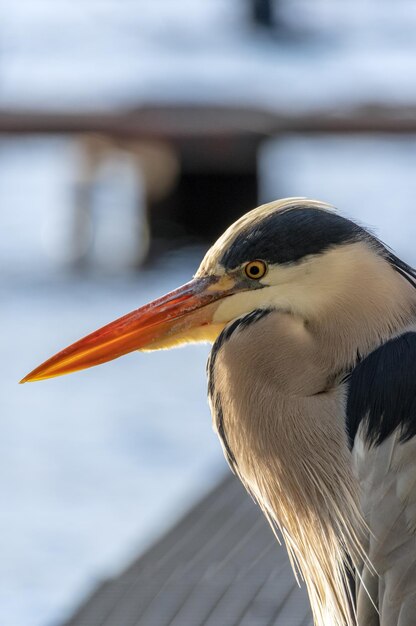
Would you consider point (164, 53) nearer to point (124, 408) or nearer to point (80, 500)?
point (124, 408)

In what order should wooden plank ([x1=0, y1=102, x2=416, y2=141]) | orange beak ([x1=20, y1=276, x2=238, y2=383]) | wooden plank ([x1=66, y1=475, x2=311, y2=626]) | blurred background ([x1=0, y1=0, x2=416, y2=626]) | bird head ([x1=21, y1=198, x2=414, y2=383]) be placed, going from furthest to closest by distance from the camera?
wooden plank ([x1=0, y1=102, x2=416, y2=141]) → blurred background ([x1=0, y1=0, x2=416, y2=626]) → wooden plank ([x1=66, y1=475, x2=311, y2=626]) → orange beak ([x1=20, y1=276, x2=238, y2=383]) → bird head ([x1=21, y1=198, x2=414, y2=383])

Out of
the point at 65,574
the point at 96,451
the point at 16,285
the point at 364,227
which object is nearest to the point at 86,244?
the point at 16,285

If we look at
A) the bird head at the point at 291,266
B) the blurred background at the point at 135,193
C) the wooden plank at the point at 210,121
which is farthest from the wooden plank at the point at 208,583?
the wooden plank at the point at 210,121

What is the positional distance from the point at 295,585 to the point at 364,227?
931 mm

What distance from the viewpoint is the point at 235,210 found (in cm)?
690

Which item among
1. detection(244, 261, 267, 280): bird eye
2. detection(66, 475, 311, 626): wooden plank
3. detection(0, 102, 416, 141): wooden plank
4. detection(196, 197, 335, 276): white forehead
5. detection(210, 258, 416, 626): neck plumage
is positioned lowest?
detection(66, 475, 311, 626): wooden plank

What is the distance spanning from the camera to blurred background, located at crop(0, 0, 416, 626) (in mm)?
4727

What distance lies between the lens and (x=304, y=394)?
2.14m

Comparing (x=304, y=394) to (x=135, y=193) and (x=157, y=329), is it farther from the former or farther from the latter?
(x=135, y=193)

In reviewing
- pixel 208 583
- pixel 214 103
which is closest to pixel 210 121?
pixel 214 103

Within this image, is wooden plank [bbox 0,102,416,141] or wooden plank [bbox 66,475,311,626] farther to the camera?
wooden plank [bbox 0,102,416,141]

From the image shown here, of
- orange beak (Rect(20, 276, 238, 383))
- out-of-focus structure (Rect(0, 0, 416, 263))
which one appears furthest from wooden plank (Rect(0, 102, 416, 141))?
orange beak (Rect(20, 276, 238, 383))

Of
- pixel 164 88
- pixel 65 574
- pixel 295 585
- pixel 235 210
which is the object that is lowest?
pixel 65 574

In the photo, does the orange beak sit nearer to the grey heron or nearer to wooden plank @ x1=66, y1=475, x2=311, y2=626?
the grey heron
